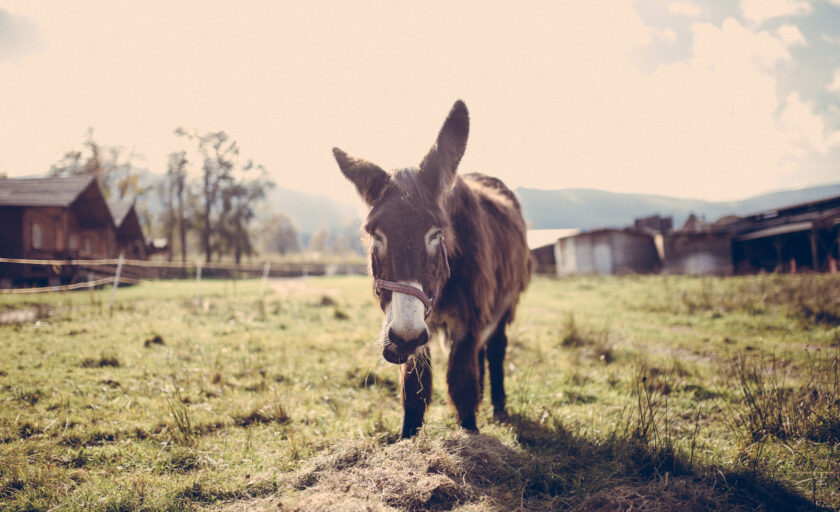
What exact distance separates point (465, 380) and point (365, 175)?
6.02 ft

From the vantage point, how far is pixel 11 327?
6586 mm

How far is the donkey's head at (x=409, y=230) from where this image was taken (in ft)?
7.13

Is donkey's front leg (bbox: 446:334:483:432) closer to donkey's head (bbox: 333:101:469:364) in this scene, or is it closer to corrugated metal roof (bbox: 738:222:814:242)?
donkey's head (bbox: 333:101:469:364)

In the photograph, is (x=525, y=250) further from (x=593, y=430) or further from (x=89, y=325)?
(x=89, y=325)

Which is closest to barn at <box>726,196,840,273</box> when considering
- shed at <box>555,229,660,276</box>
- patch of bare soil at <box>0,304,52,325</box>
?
shed at <box>555,229,660,276</box>

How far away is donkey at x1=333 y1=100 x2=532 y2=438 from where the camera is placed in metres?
2.27

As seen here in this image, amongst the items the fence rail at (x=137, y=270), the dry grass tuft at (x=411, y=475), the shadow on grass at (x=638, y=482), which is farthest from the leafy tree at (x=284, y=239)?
the shadow on grass at (x=638, y=482)

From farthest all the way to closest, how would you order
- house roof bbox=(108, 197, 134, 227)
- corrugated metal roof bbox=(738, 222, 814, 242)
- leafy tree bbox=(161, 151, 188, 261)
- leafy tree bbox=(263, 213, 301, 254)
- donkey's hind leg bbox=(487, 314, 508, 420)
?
leafy tree bbox=(263, 213, 301, 254) < leafy tree bbox=(161, 151, 188, 261) < house roof bbox=(108, 197, 134, 227) < corrugated metal roof bbox=(738, 222, 814, 242) < donkey's hind leg bbox=(487, 314, 508, 420)

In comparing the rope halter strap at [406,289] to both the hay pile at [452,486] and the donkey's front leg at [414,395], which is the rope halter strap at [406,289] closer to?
the donkey's front leg at [414,395]

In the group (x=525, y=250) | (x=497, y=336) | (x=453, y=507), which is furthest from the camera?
(x=525, y=250)

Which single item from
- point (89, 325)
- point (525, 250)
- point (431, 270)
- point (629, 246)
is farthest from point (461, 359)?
point (629, 246)

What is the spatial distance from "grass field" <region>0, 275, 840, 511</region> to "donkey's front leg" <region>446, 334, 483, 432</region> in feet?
0.59

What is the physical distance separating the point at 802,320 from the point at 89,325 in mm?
14430

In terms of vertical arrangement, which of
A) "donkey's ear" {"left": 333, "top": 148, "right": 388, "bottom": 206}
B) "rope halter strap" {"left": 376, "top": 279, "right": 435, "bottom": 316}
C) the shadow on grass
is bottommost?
the shadow on grass
